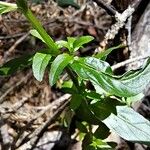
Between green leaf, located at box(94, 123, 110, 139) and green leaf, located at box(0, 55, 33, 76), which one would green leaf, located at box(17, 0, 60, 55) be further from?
green leaf, located at box(94, 123, 110, 139)

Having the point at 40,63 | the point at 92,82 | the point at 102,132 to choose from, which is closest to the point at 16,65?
the point at 40,63

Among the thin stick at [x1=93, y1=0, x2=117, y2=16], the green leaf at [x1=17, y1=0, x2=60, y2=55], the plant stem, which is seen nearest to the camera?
the green leaf at [x1=17, y1=0, x2=60, y2=55]

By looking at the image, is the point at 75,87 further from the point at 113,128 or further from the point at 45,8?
the point at 45,8

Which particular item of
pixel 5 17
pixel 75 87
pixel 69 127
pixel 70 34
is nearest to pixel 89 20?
pixel 70 34

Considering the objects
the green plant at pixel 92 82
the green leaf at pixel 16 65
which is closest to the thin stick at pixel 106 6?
the green plant at pixel 92 82

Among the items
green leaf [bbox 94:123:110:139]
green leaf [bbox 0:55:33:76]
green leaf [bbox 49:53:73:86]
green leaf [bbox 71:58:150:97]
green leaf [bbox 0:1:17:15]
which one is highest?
green leaf [bbox 0:1:17:15]

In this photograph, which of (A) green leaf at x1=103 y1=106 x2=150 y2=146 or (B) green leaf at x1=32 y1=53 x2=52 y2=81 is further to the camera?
(A) green leaf at x1=103 y1=106 x2=150 y2=146

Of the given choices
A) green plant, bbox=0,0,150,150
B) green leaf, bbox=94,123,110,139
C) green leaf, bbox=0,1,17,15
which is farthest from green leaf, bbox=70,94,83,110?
green leaf, bbox=0,1,17,15
